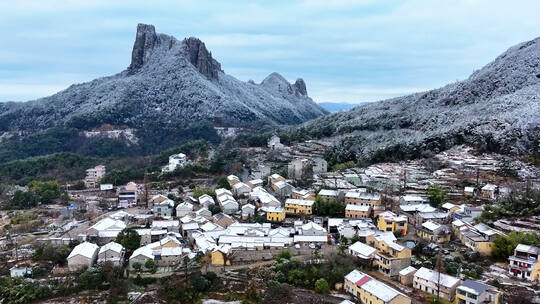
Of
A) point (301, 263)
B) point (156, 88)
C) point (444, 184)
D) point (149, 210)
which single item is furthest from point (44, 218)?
point (156, 88)

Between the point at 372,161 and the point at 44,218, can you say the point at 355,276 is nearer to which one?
the point at 44,218

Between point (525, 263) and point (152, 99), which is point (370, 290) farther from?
point (152, 99)

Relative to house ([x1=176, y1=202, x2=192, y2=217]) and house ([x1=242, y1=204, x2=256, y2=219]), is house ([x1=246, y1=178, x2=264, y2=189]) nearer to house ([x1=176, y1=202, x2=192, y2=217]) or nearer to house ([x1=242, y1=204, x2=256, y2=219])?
house ([x1=242, y1=204, x2=256, y2=219])

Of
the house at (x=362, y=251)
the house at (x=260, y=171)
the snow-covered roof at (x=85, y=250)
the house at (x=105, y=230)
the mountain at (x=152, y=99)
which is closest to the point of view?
the house at (x=362, y=251)

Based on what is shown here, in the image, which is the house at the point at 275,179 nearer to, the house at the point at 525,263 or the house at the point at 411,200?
the house at the point at 411,200

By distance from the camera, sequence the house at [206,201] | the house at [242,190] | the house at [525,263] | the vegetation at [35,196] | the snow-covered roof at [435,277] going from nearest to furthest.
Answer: the snow-covered roof at [435,277], the house at [525,263], the house at [206,201], the vegetation at [35,196], the house at [242,190]

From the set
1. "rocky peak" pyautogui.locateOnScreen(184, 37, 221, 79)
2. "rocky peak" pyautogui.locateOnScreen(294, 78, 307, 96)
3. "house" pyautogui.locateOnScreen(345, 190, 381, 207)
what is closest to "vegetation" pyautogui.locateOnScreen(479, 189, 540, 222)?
"house" pyautogui.locateOnScreen(345, 190, 381, 207)

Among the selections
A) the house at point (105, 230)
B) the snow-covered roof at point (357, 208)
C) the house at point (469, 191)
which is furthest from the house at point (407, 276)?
the house at point (105, 230)
